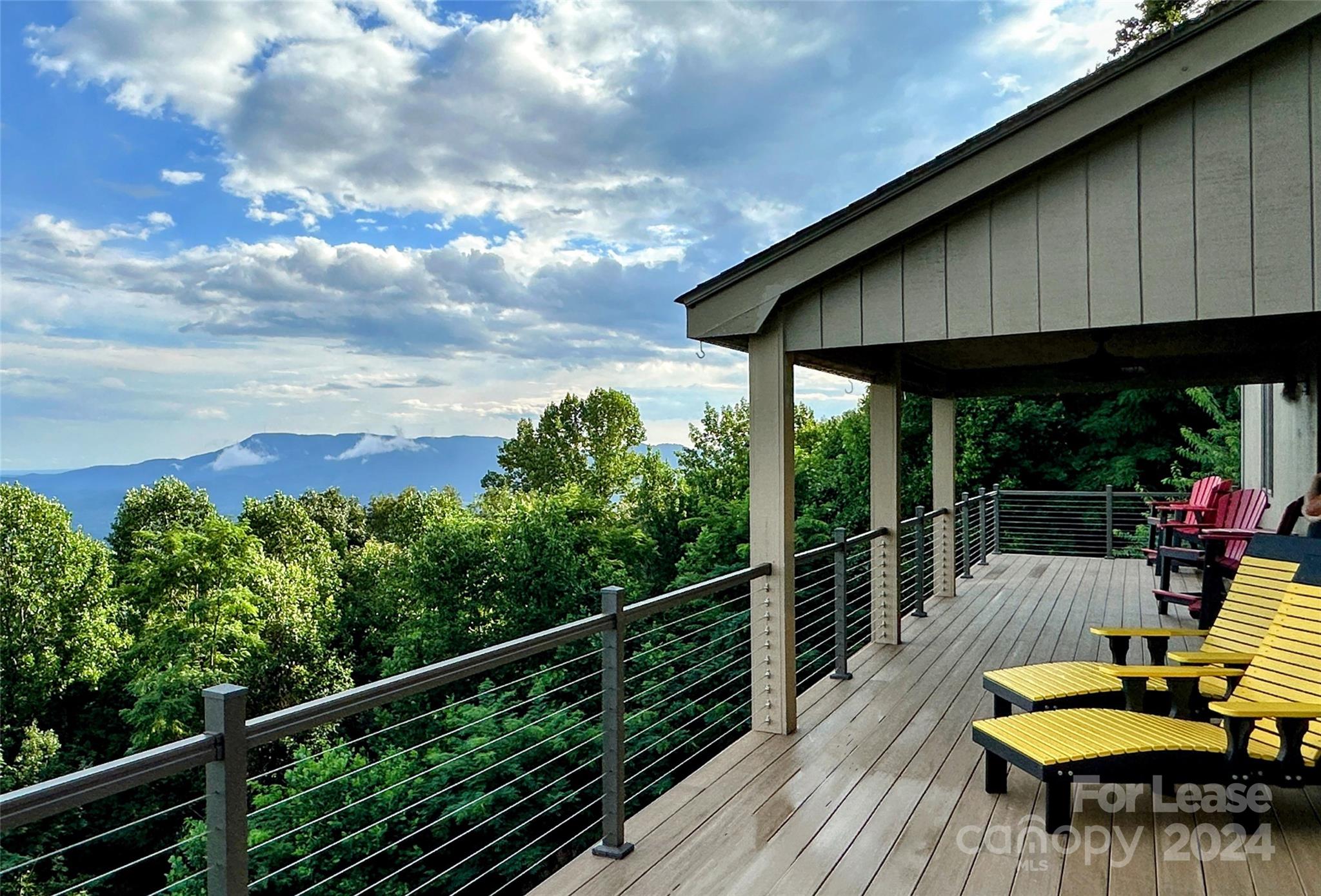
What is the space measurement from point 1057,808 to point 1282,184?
8.65 ft

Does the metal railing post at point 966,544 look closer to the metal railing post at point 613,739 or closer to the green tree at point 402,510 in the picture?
the metal railing post at point 613,739

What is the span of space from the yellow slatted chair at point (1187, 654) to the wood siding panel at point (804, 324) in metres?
1.93

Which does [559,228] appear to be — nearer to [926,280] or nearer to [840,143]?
[840,143]

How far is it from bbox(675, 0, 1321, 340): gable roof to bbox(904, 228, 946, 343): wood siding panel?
0.16 m

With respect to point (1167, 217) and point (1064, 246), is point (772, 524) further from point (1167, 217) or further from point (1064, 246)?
point (1167, 217)

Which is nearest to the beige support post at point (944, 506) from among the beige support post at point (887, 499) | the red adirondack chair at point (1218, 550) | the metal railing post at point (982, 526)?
the red adirondack chair at point (1218, 550)

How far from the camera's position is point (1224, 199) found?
358cm

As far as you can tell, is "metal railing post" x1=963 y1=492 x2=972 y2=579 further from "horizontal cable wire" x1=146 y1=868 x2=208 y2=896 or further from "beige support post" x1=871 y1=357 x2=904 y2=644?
"horizontal cable wire" x1=146 y1=868 x2=208 y2=896

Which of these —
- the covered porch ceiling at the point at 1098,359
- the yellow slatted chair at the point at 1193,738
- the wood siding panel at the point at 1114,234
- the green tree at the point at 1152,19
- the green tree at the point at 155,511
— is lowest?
the green tree at the point at 155,511

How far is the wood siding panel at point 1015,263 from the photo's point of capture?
3941 mm

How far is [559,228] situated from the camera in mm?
39094

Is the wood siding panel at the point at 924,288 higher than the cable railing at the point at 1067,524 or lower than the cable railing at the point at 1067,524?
higher

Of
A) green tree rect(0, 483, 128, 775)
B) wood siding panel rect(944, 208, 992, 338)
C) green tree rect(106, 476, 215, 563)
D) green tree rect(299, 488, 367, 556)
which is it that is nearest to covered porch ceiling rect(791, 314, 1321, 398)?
wood siding panel rect(944, 208, 992, 338)

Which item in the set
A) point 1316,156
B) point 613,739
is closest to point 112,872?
point 613,739
